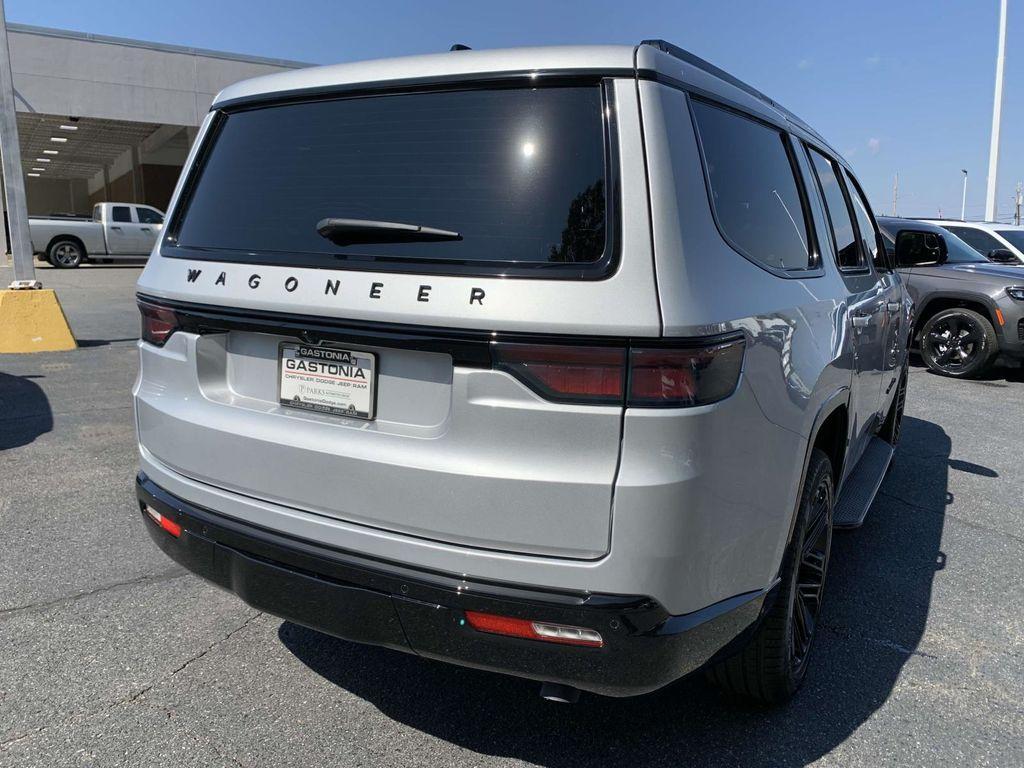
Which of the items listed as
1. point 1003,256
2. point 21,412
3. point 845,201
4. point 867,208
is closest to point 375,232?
point 845,201

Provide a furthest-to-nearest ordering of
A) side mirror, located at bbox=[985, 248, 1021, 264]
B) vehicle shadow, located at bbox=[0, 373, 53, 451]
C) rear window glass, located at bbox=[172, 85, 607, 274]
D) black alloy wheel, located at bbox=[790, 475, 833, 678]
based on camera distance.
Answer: side mirror, located at bbox=[985, 248, 1021, 264], vehicle shadow, located at bbox=[0, 373, 53, 451], black alloy wheel, located at bbox=[790, 475, 833, 678], rear window glass, located at bbox=[172, 85, 607, 274]

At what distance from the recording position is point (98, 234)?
23.9 meters

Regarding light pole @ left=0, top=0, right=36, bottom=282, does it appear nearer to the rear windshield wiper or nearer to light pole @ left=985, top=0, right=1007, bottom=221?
the rear windshield wiper

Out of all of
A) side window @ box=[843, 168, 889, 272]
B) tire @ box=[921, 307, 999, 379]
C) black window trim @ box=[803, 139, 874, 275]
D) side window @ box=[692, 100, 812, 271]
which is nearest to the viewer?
side window @ box=[692, 100, 812, 271]

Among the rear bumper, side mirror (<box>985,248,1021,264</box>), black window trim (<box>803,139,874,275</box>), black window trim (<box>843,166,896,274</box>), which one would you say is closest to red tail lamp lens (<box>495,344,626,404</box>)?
the rear bumper

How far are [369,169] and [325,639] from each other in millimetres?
1771

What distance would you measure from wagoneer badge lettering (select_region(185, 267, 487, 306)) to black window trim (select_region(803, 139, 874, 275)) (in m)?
1.89

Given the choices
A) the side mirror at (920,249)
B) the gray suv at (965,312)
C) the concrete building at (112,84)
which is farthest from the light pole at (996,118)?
the side mirror at (920,249)

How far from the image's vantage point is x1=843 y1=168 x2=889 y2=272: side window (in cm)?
401

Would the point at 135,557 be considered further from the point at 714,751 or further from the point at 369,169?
the point at 714,751

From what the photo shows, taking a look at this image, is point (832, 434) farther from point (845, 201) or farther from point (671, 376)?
point (671, 376)

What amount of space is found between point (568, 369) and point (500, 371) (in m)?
0.16

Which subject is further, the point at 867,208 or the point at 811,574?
the point at 867,208

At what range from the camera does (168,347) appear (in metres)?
2.42
